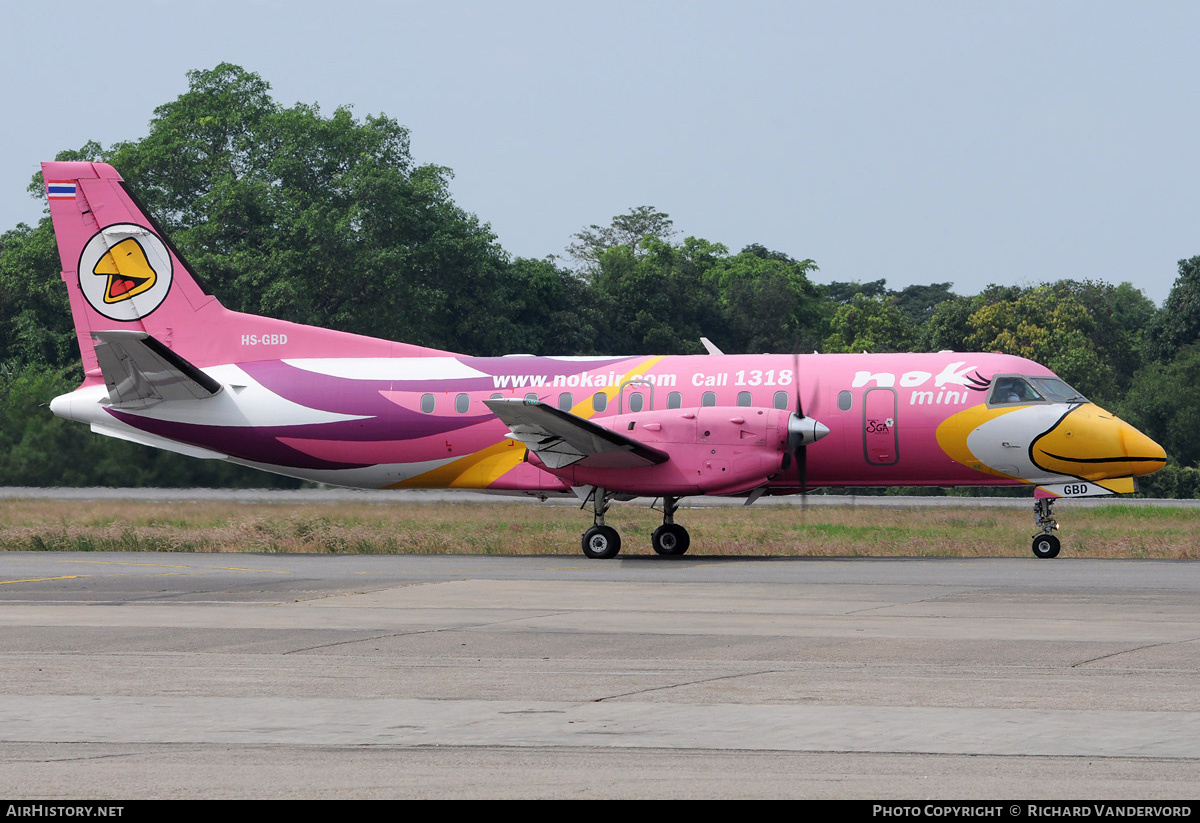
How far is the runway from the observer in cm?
734

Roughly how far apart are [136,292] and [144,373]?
2.55m

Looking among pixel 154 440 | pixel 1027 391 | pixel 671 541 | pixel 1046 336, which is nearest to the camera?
pixel 1027 391

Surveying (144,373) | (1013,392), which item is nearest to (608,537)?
(1013,392)

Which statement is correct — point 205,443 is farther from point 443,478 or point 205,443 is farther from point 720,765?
point 720,765

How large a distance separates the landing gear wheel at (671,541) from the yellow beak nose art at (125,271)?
11455mm

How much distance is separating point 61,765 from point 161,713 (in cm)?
176

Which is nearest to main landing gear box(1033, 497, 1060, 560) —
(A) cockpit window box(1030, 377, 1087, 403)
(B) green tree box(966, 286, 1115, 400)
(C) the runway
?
(A) cockpit window box(1030, 377, 1087, 403)

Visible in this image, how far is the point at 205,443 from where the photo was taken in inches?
1037

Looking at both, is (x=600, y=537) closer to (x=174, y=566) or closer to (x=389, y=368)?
(x=389, y=368)

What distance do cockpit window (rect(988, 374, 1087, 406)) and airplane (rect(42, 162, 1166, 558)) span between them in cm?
4

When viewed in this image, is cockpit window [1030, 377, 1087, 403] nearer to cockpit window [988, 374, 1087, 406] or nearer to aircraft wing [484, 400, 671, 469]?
cockpit window [988, 374, 1087, 406]

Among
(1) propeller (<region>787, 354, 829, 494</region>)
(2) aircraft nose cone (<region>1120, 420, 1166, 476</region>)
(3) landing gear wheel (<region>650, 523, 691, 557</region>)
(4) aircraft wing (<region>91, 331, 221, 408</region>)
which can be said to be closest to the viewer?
(2) aircraft nose cone (<region>1120, 420, 1166, 476</region>)

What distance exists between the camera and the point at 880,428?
77.3 ft

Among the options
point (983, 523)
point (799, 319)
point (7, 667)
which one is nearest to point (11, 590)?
point (7, 667)
